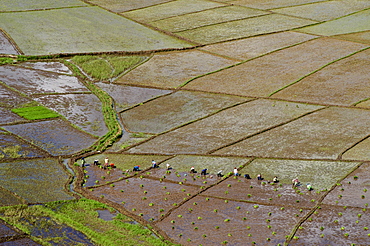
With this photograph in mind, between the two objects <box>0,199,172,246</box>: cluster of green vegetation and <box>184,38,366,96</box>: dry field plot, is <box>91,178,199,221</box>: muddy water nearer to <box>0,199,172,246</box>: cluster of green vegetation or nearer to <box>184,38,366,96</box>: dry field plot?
<box>0,199,172,246</box>: cluster of green vegetation

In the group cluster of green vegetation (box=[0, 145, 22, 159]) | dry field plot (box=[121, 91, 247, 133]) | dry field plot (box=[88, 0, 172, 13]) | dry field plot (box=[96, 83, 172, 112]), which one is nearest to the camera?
cluster of green vegetation (box=[0, 145, 22, 159])

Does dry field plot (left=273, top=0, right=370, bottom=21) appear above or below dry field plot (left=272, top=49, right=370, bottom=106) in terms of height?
above

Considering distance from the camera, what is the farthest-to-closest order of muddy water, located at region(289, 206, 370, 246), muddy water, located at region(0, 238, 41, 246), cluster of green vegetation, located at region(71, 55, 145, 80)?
cluster of green vegetation, located at region(71, 55, 145, 80)
muddy water, located at region(289, 206, 370, 246)
muddy water, located at region(0, 238, 41, 246)

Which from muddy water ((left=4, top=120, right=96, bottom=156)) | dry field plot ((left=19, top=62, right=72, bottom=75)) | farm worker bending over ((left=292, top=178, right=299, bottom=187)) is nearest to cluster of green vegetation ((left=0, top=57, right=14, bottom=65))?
dry field plot ((left=19, top=62, right=72, bottom=75))

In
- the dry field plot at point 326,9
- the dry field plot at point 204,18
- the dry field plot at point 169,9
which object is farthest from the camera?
the dry field plot at point 326,9

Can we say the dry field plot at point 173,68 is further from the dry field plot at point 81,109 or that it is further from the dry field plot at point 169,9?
the dry field plot at point 169,9

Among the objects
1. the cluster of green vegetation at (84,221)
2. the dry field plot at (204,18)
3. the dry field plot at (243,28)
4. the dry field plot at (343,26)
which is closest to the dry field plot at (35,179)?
the cluster of green vegetation at (84,221)

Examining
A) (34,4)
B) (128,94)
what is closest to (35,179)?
(128,94)
